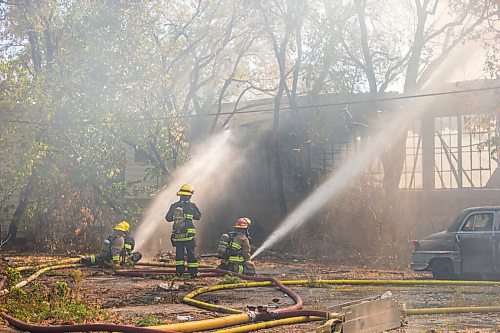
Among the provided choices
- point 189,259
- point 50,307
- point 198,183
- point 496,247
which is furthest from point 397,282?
point 198,183

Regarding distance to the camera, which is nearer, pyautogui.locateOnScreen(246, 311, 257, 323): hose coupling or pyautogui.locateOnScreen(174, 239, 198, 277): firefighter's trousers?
pyautogui.locateOnScreen(246, 311, 257, 323): hose coupling

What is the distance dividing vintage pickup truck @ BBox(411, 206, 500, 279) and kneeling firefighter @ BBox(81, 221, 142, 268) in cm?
623

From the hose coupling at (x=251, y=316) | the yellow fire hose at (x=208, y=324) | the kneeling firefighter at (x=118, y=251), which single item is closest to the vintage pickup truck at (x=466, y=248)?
the kneeling firefighter at (x=118, y=251)

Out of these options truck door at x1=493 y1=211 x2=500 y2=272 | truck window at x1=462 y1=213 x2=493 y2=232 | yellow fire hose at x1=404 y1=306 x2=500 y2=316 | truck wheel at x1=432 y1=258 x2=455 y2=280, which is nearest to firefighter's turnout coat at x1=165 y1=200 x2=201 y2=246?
truck wheel at x1=432 y1=258 x2=455 y2=280

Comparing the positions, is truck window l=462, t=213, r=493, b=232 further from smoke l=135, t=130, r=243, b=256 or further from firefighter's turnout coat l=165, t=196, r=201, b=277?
smoke l=135, t=130, r=243, b=256

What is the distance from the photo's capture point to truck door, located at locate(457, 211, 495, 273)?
1452 centimetres

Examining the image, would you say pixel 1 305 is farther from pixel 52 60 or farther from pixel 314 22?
pixel 314 22

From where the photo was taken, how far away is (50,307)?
931 centimetres


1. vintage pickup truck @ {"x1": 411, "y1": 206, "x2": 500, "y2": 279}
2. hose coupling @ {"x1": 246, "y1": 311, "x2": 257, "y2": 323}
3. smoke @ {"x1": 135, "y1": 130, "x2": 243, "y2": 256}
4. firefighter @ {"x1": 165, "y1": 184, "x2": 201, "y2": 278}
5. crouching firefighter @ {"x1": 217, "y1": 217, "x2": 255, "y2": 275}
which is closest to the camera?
hose coupling @ {"x1": 246, "y1": 311, "x2": 257, "y2": 323}

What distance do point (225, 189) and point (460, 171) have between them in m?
8.25

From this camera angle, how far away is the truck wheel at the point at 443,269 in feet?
49.4

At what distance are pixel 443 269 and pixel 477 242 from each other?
899 mm

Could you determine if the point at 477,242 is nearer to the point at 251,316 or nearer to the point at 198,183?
the point at 251,316

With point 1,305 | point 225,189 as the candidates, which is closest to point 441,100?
point 225,189
